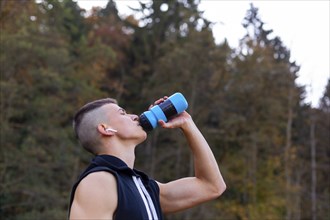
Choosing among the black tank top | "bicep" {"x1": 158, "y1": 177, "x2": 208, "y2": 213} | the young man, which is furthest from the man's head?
"bicep" {"x1": 158, "y1": 177, "x2": 208, "y2": 213}

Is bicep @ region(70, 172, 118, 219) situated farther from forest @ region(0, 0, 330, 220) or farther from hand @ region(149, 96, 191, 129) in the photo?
→ forest @ region(0, 0, 330, 220)

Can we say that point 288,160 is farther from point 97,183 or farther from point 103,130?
point 97,183

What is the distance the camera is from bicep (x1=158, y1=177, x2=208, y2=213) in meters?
2.73

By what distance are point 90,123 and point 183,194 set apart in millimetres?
587

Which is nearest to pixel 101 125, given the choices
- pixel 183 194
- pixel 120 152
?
pixel 120 152

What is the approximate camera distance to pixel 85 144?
254 centimetres

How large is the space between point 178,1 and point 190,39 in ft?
22.7

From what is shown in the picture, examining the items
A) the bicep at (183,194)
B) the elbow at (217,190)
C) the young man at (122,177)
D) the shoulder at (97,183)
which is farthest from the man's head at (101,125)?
the elbow at (217,190)

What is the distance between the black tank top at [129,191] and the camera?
2.25 metres

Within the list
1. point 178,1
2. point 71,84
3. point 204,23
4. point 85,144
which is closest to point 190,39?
point 204,23

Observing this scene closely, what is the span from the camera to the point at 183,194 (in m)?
2.79

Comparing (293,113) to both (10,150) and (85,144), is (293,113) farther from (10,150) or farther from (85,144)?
(85,144)

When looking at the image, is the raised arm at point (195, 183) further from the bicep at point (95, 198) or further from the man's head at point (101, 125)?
the bicep at point (95, 198)

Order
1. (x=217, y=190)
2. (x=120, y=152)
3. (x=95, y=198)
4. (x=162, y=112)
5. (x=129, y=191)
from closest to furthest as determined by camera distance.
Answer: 1. (x=95, y=198)
2. (x=129, y=191)
3. (x=120, y=152)
4. (x=162, y=112)
5. (x=217, y=190)
